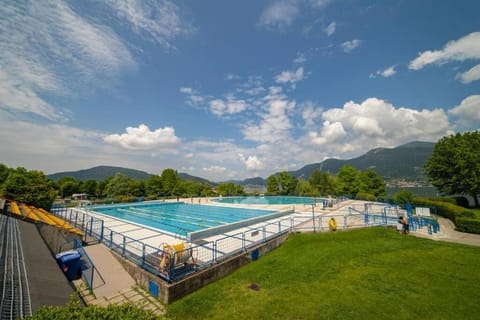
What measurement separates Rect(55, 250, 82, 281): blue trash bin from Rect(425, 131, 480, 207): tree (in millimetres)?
28638

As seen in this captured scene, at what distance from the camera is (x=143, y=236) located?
36.0ft

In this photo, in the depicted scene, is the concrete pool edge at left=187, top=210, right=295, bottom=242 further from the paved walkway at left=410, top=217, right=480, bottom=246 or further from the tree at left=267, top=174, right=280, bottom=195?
the tree at left=267, top=174, right=280, bottom=195

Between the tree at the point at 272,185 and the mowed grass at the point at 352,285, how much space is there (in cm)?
3352

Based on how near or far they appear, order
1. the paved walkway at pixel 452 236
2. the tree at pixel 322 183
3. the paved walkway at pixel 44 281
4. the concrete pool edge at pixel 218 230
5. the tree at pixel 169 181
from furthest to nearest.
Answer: the tree at pixel 322 183, the tree at pixel 169 181, the concrete pool edge at pixel 218 230, the paved walkway at pixel 452 236, the paved walkway at pixel 44 281

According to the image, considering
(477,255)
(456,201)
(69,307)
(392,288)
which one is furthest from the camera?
(456,201)

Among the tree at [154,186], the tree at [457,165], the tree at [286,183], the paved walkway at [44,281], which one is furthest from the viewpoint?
the tree at [286,183]

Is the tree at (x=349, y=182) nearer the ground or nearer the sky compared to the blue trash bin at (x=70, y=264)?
nearer the sky

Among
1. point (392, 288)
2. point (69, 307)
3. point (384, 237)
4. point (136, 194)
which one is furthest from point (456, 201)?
point (136, 194)

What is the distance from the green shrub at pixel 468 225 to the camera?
9922 millimetres

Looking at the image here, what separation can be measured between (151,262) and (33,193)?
21131 mm

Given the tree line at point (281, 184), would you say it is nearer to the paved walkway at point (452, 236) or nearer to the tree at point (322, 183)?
the tree at point (322, 183)

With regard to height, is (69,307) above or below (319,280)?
above

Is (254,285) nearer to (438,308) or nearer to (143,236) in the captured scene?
(438,308)

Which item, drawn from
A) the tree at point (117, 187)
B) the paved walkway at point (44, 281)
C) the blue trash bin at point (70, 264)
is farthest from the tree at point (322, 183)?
the paved walkway at point (44, 281)
